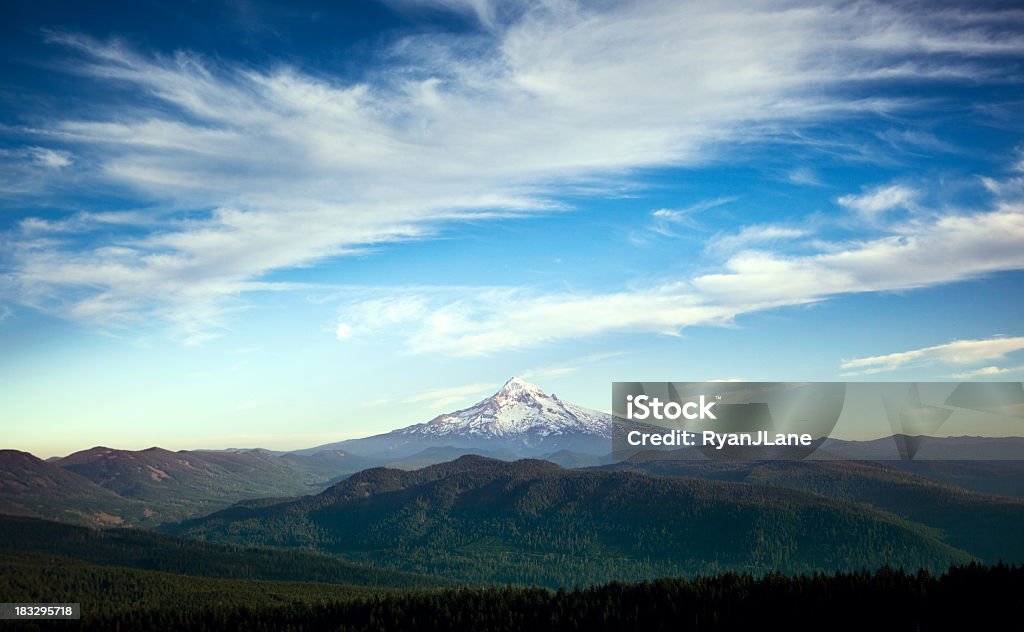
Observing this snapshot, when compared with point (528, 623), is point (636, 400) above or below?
above

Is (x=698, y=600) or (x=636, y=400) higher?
(x=636, y=400)

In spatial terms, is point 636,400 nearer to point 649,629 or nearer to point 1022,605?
point 649,629

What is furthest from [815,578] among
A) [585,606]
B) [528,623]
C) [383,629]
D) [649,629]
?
[383,629]

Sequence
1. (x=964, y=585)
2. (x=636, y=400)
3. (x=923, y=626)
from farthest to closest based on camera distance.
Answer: (x=636, y=400), (x=964, y=585), (x=923, y=626)

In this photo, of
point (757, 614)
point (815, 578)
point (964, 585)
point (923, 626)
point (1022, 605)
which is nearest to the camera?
point (1022, 605)

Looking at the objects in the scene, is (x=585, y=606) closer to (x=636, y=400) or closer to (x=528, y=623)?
(x=528, y=623)

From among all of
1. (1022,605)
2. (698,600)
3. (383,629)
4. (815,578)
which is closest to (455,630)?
(383,629)

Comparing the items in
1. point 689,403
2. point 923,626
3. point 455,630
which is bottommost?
point 455,630

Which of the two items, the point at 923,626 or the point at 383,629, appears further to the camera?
the point at 383,629

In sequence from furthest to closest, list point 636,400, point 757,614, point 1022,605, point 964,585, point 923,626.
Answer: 1. point 636,400
2. point 757,614
3. point 964,585
4. point 923,626
5. point 1022,605
